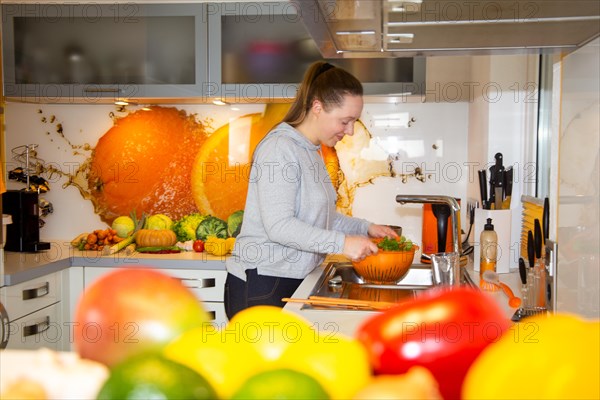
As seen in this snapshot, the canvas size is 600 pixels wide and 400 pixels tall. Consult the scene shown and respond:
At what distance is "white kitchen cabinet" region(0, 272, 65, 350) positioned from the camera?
2330 millimetres

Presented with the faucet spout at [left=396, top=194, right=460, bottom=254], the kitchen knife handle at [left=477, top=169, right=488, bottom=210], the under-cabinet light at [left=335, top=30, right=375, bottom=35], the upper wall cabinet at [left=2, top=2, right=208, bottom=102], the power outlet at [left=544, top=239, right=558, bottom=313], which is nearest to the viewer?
the power outlet at [left=544, top=239, right=558, bottom=313]

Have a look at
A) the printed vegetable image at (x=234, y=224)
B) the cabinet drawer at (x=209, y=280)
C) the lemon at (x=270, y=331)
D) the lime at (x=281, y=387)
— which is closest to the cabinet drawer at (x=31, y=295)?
the cabinet drawer at (x=209, y=280)

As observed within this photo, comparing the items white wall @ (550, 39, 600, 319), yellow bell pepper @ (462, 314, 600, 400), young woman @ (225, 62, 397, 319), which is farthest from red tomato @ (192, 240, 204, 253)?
yellow bell pepper @ (462, 314, 600, 400)

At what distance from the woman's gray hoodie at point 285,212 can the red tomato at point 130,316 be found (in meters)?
1.25

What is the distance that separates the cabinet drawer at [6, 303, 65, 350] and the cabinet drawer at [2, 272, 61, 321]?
3 centimetres

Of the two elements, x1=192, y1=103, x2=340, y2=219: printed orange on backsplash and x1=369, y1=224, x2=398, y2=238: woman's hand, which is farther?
x1=192, y1=103, x2=340, y2=219: printed orange on backsplash

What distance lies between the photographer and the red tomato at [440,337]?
16.6 inches

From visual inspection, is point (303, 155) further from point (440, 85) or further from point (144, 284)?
point (144, 284)

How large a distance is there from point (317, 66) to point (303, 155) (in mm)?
290

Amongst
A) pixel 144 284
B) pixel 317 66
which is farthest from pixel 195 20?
pixel 144 284

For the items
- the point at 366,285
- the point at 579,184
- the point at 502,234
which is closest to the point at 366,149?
the point at 502,234

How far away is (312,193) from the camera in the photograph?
74.8 inches

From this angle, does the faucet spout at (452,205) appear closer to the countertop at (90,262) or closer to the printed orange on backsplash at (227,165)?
the countertop at (90,262)

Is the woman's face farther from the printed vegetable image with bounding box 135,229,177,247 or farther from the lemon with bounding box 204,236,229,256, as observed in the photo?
the printed vegetable image with bounding box 135,229,177,247
